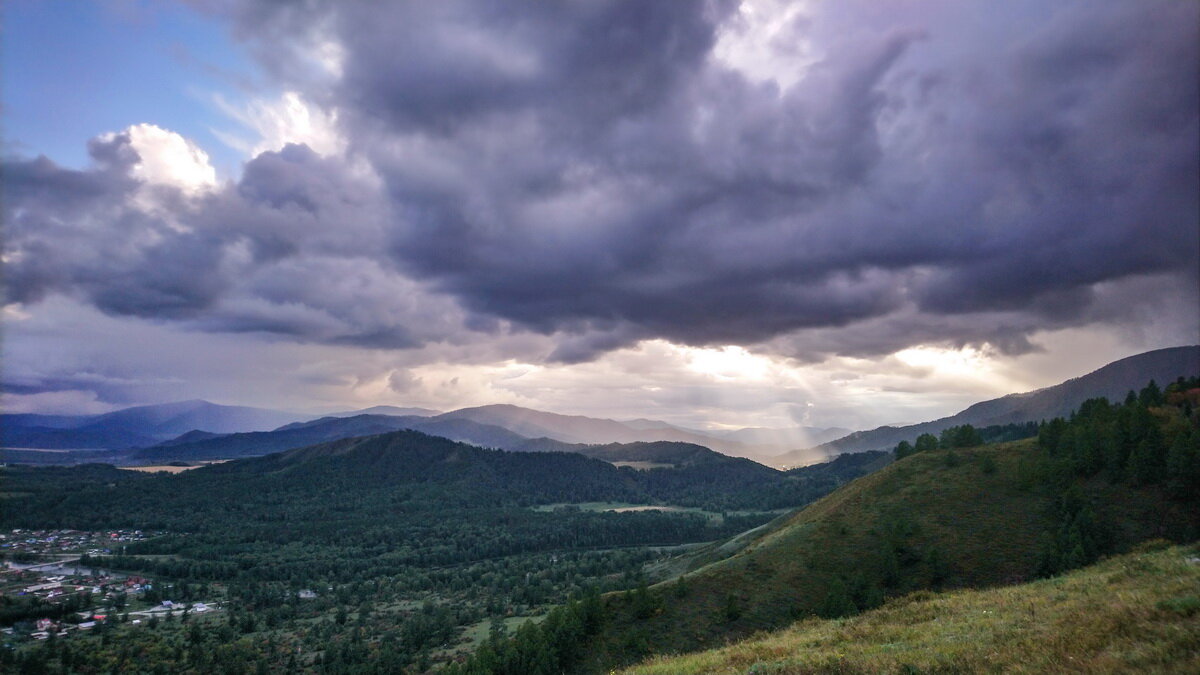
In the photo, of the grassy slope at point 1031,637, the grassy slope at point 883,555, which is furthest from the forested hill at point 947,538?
the grassy slope at point 1031,637

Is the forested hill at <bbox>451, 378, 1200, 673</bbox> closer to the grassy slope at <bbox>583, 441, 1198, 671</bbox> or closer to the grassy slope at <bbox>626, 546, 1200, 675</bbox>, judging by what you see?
the grassy slope at <bbox>583, 441, 1198, 671</bbox>

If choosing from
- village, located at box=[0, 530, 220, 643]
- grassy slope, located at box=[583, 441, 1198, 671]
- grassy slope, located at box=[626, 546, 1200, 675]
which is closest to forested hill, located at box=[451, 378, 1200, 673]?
grassy slope, located at box=[583, 441, 1198, 671]

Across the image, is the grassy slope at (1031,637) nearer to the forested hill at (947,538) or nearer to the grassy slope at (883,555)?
the forested hill at (947,538)

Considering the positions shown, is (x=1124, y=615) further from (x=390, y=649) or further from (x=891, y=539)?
(x=390, y=649)

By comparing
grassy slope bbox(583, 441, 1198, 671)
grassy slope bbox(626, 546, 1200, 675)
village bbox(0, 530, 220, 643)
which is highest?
grassy slope bbox(626, 546, 1200, 675)

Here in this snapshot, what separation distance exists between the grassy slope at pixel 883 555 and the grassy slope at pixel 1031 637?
39198 mm

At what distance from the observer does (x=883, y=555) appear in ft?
271

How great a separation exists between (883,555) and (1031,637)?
72.1 metres

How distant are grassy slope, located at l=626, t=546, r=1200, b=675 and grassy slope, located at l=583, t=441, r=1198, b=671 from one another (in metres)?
39.2

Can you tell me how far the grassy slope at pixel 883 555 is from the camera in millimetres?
70500

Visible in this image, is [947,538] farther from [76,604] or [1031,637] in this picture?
[76,604]

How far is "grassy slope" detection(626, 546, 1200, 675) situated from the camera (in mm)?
16125

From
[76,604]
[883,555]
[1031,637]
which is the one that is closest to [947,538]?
[883,555]

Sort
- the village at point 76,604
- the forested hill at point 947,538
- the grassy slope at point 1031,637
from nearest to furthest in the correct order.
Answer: the grassy slope at point 1031,637, the forested hill at point 947,538, the village at point 76,604
